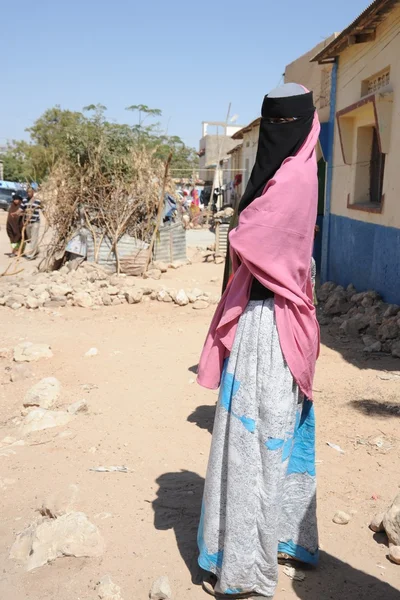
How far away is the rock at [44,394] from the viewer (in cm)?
461

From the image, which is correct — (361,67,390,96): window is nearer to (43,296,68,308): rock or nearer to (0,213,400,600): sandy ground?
(0,213,400,600): sandy ground

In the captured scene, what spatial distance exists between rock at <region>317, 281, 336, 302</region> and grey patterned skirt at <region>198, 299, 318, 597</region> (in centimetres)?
605

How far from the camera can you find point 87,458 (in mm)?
3611

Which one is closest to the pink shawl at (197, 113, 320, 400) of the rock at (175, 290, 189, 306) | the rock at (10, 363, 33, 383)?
the rock at (10, 363, 33, 383)

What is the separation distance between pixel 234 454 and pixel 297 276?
674mm

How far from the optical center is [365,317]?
657cm

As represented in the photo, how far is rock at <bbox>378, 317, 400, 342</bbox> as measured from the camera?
6.00 m

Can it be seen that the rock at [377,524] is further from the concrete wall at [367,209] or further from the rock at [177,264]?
the rock at [177,264]

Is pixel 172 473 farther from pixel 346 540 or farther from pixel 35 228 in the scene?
pixel 35 228

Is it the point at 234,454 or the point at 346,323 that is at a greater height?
the point at 234,454

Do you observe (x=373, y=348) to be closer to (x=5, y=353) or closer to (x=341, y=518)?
(x=341, y=518)

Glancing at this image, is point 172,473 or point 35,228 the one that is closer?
point 172,473

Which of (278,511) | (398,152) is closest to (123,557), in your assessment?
(278,511)

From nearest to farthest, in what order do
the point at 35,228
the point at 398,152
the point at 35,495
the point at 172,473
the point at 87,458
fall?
the point at 35,495
the point at 172,473
the point at 87,458
the point at 398,152
the point at 35,228
